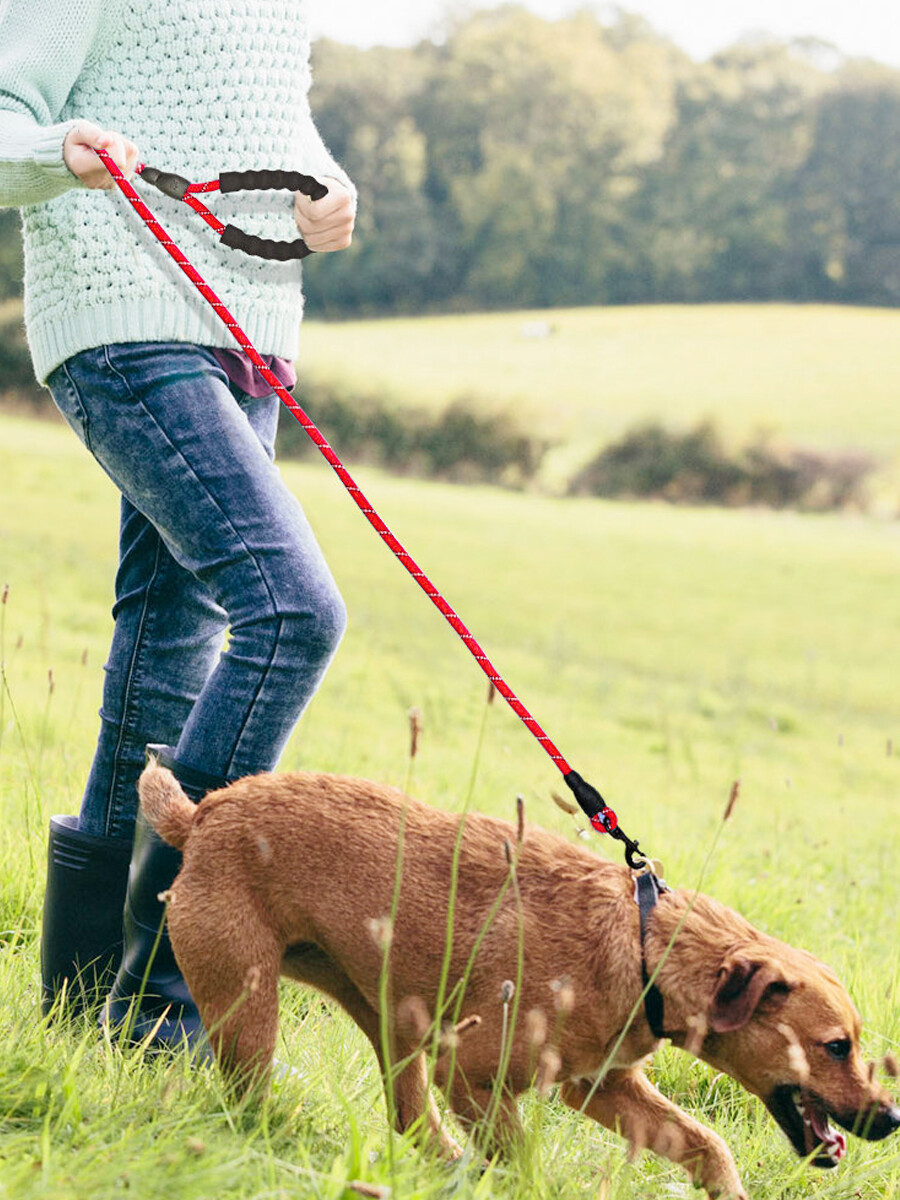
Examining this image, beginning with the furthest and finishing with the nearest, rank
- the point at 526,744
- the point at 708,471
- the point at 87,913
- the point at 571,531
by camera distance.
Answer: the point at 708,471 < the point at 571,531 < the point at 526,744 < the point at 87,913

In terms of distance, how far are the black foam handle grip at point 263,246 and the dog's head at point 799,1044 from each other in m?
1.68

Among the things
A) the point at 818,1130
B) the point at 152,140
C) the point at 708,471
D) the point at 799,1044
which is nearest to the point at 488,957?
the point at 799,1044

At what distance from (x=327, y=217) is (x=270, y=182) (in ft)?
0.45

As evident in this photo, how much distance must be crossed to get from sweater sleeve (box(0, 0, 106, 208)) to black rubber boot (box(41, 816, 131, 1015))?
1373 millimetres

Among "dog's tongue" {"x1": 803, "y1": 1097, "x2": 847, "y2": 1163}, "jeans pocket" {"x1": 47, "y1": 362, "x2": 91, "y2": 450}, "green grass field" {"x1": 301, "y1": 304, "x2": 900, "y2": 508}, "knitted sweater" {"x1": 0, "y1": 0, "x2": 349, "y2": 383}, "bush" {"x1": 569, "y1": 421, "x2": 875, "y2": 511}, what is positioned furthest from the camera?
"green grass field" {"x1": 301, "y1": 304, "x2": 900, "y2": 508}

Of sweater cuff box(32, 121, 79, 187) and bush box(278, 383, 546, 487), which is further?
bush box(278, 383, 546, 487)

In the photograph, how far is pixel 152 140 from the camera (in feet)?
8.87

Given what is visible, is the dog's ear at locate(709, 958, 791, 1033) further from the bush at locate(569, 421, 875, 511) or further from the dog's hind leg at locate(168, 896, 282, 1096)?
the bush at locate(569, 421, 875, 511)

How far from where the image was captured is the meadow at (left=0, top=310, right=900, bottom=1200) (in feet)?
6.96

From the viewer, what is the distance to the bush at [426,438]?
98.7 feet

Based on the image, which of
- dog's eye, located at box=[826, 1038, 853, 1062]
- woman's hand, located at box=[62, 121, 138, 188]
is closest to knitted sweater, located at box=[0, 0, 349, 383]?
woman's hand, located at box=[62, 121, 138, 188]

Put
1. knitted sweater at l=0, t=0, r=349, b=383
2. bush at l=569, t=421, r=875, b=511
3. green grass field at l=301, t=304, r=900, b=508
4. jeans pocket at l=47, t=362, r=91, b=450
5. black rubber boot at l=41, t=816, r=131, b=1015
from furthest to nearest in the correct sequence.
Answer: green grass field at l=301, t=304, r=900, b=508, bush at l=569, t=421, r=875, b=511, black rubber boot at l=41, t=816, r=131, b=1015, jeans pocket at l=47, t=362, r=91, b=450, knitted sweater at l=0, t=0, r=349, b=383

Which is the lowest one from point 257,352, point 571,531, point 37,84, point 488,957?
point 571,531

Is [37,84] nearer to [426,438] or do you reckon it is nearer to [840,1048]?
[840,1048]
